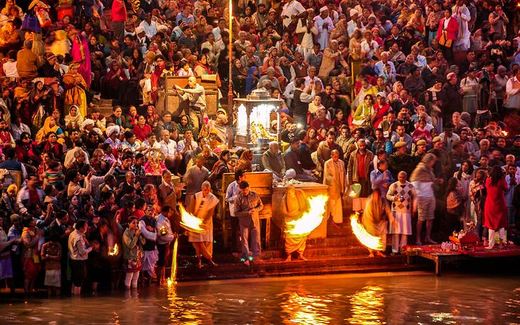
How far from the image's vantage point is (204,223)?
25.3 meters

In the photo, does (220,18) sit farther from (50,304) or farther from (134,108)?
(50,304)

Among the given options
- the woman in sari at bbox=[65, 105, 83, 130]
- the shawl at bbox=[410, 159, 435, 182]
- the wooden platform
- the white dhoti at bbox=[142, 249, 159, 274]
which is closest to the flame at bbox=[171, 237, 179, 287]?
the white dhoti at bbox=[142, 249, 159, 274]

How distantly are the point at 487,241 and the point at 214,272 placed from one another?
5234mm

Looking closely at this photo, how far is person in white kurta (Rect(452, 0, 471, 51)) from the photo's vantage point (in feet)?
112

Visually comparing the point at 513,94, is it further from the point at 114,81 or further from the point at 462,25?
the point at 114,81

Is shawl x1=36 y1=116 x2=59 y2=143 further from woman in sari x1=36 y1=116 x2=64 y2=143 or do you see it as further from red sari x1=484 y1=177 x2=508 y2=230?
red sari x1=484 y1=177 x2=508 y2=230

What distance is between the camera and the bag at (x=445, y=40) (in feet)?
112

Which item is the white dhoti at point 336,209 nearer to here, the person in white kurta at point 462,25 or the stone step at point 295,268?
the stone step at point 295,268

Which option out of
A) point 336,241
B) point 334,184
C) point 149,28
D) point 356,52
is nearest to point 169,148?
point 334,184

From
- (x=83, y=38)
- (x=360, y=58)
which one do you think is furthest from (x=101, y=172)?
(x=360, y=58)

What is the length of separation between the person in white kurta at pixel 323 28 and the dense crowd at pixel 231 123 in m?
0.05

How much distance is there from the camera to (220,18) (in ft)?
112

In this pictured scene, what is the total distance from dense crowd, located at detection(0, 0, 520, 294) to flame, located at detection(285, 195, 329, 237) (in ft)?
2.25

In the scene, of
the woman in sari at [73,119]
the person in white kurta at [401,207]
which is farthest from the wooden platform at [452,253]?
the woman in sari at [73,119]
